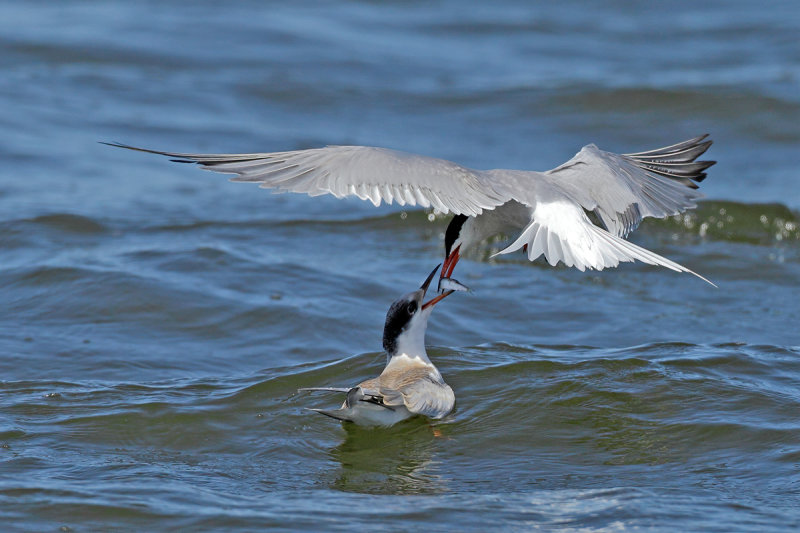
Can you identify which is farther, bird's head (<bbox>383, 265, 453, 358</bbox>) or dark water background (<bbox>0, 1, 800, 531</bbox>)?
bird's head (<bbox>383, 265, 453, 358</bbox>)

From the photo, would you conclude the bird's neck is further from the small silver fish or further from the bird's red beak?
the bird's red beak

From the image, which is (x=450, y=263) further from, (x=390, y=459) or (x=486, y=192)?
(x=390, y=459)

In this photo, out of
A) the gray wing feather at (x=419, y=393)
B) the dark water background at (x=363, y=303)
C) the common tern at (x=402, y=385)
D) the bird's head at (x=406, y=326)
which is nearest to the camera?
the dark water background at (x=363, y=303)

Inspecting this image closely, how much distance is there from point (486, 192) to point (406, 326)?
0.91 meters

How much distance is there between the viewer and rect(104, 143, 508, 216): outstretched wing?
5543 mm

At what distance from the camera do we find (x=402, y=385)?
5.82m

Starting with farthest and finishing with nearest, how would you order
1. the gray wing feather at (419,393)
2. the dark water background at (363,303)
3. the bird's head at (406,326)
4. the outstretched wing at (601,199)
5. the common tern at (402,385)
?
1. the bird's head at (406,326)
2. the gray wing feather at (419,393)
3. the common tern at (402,385)
4. the outstretched wing at (601,199)
5. the dark water background at (363,303)

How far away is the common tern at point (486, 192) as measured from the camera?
5.48 m

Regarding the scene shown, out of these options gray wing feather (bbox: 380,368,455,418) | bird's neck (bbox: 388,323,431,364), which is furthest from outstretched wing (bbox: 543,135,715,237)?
gray wing feather (bbox: 380,368,455,418)

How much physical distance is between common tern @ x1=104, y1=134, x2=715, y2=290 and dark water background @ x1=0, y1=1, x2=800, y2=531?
33.4 inches

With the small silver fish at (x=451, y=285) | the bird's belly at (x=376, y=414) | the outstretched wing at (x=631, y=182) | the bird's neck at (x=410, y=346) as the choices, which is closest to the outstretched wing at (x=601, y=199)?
the outstretched wing at (x=631, y=182)

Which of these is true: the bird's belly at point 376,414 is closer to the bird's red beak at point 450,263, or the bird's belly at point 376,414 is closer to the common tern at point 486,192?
the common tern at point 486,192

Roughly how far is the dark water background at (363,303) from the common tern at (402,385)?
0.44ft

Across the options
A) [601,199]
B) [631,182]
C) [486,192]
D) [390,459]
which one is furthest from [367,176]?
[631,182]
